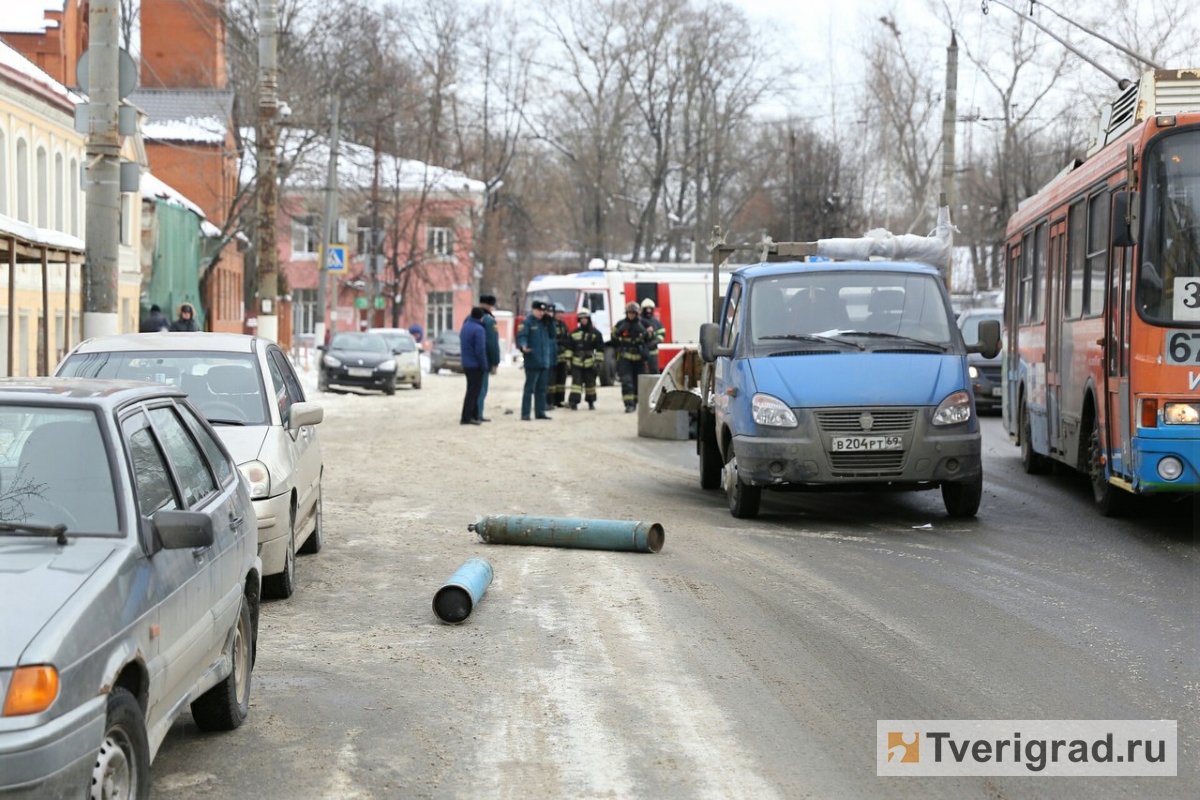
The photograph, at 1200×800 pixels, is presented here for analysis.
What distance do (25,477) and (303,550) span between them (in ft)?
19.5

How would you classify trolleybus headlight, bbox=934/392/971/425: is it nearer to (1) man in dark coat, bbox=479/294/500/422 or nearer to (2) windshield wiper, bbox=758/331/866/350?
(2) windshield wiper, bbox=758/331/866/350

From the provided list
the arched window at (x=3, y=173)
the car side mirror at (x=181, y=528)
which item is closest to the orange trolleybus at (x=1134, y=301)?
the car side mirror at (x=181, y=528)

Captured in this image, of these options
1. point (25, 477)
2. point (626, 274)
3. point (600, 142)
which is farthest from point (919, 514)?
point (600, 142)

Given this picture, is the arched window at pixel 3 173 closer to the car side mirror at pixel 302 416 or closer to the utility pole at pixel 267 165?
the utility pole at pixel 267 165

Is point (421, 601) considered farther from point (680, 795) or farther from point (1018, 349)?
point (1018, 349)

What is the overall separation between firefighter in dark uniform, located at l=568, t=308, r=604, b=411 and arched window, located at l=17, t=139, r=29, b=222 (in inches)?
459

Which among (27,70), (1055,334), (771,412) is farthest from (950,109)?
(771,412)

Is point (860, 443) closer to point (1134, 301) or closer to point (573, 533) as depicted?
point (1134, 301)

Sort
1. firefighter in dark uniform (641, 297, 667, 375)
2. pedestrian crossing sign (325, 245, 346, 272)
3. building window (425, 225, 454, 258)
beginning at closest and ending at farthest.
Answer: firefighter in dark uniform (641, 297, 667, 375) → pedestrian crossing sign (325, 245, 346, 272) → building window (425, 225, 454, 258)

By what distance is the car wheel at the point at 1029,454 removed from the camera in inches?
661

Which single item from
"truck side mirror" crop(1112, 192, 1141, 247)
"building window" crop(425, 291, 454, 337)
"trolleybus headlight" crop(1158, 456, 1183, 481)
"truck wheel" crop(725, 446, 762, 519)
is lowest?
"truck wheel" crop(725, 446, 762, 519)

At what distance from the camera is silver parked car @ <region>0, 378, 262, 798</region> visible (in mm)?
4074

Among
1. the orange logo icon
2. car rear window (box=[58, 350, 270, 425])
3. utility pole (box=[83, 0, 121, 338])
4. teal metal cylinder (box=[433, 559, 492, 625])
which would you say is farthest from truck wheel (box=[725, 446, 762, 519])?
the orange logo icon

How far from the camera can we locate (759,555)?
11.0 m
